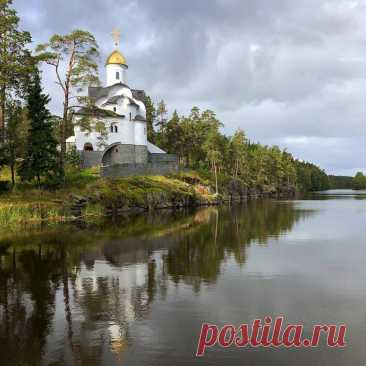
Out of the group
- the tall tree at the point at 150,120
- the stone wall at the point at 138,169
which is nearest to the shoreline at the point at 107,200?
the stone wall at the point at 138,169

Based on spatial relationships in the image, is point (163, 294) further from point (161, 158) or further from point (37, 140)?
point (161, 158)

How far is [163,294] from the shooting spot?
14.5 m

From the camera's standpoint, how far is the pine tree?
41.1 metres

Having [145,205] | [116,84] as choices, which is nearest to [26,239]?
[145,205]

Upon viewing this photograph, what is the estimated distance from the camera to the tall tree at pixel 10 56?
37.8 m

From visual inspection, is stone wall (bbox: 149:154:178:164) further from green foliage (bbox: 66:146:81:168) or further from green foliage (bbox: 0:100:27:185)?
green foliage (bbox: 0:100:27:185)

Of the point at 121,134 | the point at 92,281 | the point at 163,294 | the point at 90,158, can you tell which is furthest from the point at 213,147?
the point at 163,294

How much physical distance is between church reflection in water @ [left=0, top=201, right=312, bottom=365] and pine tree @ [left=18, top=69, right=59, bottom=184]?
11461mm

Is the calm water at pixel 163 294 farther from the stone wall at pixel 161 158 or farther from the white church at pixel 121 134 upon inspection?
the stone wall at pixel 161 158

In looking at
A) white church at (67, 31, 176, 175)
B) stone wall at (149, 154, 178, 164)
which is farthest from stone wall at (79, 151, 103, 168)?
stone wall at (149, 154, 178, 164)

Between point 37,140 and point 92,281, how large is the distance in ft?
91.1

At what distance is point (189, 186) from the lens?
70.2m

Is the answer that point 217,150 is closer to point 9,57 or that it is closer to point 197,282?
point 9,57

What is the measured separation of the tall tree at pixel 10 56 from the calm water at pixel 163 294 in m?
16.5
